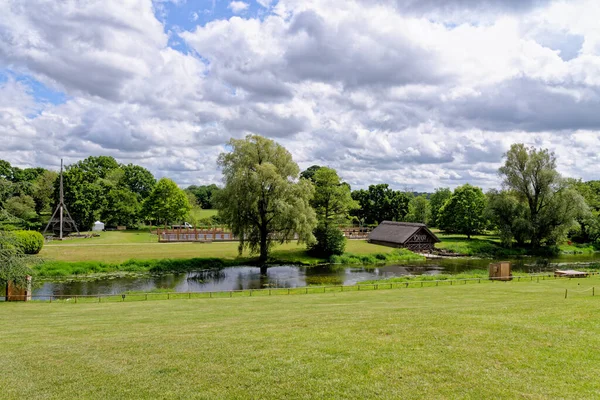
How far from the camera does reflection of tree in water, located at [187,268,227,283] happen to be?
37.9 metres

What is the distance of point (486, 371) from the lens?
9.17 metres

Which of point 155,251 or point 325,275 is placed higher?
point 155,251

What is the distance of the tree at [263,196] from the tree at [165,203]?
113ft

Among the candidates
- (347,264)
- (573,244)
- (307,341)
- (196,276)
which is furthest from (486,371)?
(573,244)

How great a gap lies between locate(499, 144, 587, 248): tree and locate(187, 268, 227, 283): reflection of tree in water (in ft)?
148

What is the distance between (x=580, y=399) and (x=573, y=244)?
71.4 m

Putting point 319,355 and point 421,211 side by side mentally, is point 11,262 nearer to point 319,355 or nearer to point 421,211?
point 319,355

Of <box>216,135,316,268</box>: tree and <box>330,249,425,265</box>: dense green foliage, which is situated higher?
<box>216,135,316,268</box>: tree

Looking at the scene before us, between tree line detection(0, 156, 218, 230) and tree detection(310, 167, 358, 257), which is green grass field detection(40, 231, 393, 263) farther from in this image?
tree line detection(0, 156, 218, 230)

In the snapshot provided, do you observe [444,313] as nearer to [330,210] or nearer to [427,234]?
[330,210]

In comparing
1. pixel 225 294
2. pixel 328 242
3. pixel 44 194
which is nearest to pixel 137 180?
pixel 44 194

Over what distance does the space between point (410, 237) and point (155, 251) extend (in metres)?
36.3

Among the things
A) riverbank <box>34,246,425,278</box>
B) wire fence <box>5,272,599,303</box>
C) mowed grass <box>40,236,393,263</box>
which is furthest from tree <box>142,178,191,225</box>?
wire fence <box>5,272,599,303</box>

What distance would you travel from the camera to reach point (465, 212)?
7400cm
